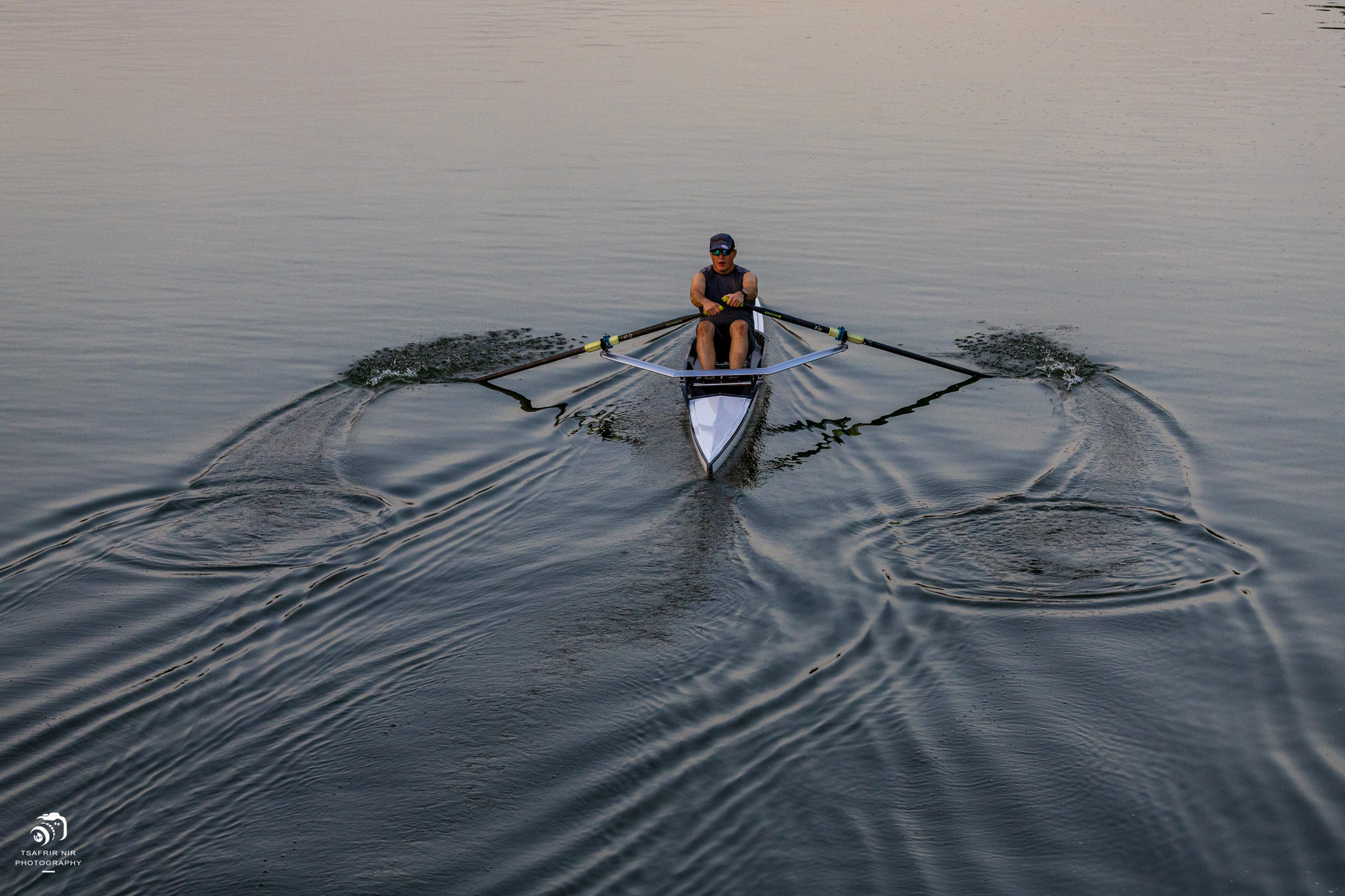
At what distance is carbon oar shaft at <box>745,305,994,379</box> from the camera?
17.4 metres

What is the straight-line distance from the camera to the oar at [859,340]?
56.9 ft

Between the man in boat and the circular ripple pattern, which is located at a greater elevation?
the man in boat

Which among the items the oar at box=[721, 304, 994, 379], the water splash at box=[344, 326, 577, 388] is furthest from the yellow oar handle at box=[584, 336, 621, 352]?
the oar at box=[721, 304, 994, 379]

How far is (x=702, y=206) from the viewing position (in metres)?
29.0

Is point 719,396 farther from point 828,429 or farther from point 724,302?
point 724,302

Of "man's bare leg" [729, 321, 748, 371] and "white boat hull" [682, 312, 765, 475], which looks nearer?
"white boat hull" [682, 312, 765, 475]

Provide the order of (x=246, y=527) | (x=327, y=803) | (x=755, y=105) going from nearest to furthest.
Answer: (x=327, y=803)
(x=246, y=527)
(x=755, y=105)

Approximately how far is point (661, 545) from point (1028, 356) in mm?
9334

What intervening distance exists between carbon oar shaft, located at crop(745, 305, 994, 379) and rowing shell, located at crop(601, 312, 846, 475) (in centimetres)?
31

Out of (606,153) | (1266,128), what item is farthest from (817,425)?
(1266,128)

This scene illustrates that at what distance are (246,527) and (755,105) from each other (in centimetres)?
3232

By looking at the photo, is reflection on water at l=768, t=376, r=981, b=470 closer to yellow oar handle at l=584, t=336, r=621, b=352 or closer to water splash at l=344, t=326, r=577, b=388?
yellow oar handle at l=584, t=336, r=621, b=352

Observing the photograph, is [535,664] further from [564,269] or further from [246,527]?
[564,269]

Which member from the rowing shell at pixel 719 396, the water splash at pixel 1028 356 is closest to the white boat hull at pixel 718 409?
the rowing shell at pixel 719 396
